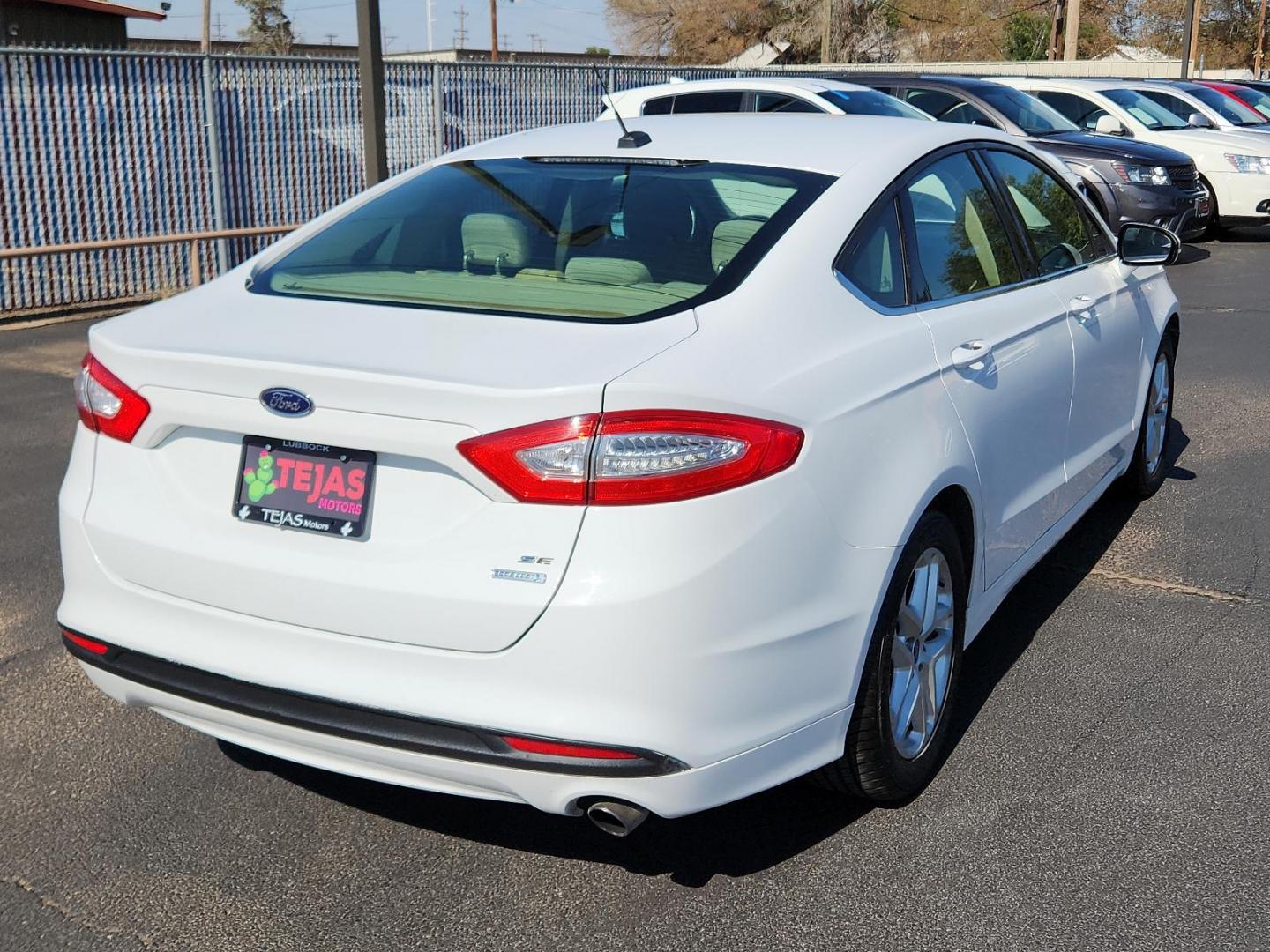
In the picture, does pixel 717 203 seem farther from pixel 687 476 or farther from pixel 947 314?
pixel 687 476

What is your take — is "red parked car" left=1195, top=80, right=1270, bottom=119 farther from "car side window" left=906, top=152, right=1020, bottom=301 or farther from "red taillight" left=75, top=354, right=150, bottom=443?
"red taillight" left=75, top=354, right=150, bottom=443

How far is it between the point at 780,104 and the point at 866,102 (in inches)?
32.1

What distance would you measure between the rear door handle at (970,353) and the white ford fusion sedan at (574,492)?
2cm

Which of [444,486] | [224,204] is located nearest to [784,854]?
[444,486]

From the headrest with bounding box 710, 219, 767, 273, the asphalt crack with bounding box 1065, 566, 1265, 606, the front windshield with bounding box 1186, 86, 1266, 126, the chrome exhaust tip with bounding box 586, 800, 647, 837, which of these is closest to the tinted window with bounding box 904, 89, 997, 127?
the front windshield with bounding box 1186, 86, 1266, 126

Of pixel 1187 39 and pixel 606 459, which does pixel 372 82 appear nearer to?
pixel 606 459

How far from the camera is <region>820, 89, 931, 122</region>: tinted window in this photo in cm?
1248

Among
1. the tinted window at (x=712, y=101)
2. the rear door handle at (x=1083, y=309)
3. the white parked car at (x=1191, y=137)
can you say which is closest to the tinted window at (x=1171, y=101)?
the white parked car at (x=1191, y=137)

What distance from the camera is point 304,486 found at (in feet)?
9.12

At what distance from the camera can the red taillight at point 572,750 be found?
264 centimetres

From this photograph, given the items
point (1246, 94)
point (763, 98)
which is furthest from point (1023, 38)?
point (763, 98)

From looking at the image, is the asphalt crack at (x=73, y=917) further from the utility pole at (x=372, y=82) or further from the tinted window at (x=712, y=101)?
the tinted window at (x=712, y=101)

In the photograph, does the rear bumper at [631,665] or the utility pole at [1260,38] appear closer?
the rear bumper at [631,665]

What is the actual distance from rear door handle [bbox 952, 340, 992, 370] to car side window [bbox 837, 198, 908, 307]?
0.19 metres
